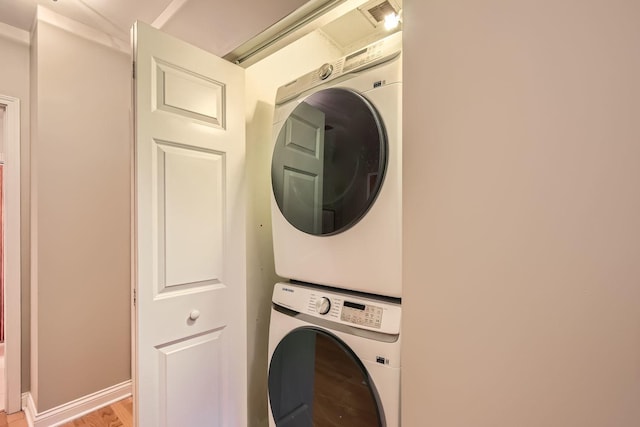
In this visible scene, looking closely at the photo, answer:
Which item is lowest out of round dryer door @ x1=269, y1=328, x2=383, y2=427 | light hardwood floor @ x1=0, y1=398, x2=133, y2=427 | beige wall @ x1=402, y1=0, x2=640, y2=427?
light hardwood floor @ x1=0, y1=398, x2=133, y2=427

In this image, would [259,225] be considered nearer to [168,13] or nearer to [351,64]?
[351,64]

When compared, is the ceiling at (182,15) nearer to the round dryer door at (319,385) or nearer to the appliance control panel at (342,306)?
the appliance control panel at (342,306)

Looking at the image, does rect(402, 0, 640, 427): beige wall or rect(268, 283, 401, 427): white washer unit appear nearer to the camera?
rect(402, 0, 640, 427): beige wall

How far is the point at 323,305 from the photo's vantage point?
110 cm

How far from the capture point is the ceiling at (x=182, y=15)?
1.20 m

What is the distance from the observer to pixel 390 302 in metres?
0.97

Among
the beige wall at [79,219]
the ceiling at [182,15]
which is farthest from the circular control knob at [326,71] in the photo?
the beige wall at [79,219]

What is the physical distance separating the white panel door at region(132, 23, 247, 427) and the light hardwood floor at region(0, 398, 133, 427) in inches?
38.3

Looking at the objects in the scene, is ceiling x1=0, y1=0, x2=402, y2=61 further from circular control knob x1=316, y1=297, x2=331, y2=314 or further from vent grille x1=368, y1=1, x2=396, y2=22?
circular control knob x1=316, y1=297, x2=331, y2=314

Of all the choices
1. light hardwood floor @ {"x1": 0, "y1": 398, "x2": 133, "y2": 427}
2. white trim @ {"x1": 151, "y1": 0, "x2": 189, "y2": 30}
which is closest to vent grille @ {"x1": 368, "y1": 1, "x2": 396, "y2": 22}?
white trim @ {"x1": 151, "y1": 0, "x2": 189, "y2": 30}

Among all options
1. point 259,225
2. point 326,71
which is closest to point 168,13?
point 326,71

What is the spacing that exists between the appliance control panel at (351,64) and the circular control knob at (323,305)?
870mm

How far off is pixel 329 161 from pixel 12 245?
206 cm

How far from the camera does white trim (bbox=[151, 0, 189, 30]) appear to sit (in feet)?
4.72
